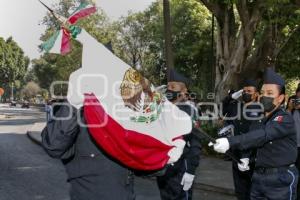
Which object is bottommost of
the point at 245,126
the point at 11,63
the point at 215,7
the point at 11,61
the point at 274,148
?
the point at 274,148

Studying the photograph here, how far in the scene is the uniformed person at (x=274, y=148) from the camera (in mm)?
5047

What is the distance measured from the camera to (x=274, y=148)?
5.14 metres

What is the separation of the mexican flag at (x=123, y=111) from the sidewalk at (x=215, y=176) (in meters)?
5.53

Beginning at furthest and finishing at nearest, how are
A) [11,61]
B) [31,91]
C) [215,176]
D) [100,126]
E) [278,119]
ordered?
1. [31,91]
2. [11,61]
3. [215,176]
4. [278,119]
5. [100,126]

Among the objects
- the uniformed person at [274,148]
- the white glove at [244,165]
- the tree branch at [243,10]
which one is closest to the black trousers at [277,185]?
the uniformed person at [274,148]

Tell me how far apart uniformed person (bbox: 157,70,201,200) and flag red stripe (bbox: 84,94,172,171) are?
6.30 feet

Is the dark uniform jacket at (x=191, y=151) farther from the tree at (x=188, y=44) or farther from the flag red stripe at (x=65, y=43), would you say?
the tree at (x=188, y=44)

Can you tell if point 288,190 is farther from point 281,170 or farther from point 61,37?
point 61,37

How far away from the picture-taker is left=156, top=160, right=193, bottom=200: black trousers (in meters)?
5.74

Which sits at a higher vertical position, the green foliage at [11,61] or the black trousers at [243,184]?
the green foliage at [11,61]

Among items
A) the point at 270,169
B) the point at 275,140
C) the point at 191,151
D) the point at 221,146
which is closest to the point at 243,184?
the point at 191,151

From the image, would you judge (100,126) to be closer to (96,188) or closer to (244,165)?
(96,188)

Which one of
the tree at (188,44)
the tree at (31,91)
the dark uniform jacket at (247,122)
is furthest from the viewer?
the tree at (31,91)

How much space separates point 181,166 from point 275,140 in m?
1.22
